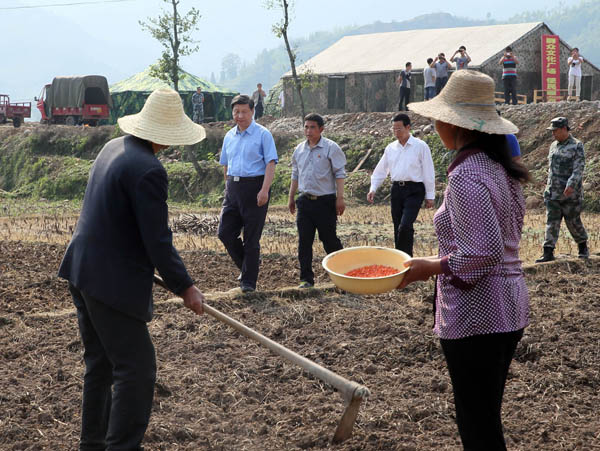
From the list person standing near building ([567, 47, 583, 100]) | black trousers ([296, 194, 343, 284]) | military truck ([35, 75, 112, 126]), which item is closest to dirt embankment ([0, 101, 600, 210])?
military truck ([35, 75, 112, 126])

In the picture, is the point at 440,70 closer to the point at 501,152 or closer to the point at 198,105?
the point at 198,105

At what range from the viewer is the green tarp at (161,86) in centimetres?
3391

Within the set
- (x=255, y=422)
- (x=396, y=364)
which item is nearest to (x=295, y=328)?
(x=396, y=364)

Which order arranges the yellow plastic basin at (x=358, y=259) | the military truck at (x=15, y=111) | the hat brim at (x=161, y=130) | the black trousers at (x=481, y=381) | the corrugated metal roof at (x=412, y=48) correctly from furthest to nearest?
1. the military truck at (x=15, y=111)
2. the corrugated metal roof at (x=412, y=48)
3. the yellow plastic basin at (x=358, y=259)
4. the hat brim at (x=161, y=130)
5. the black trousers at (x=481, y=381)

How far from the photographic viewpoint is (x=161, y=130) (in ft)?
11.5

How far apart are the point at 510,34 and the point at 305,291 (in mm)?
25753

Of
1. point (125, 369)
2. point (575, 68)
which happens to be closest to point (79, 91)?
point (575, 68)

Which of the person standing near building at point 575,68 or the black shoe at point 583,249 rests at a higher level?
the person standing near building at point 575,68

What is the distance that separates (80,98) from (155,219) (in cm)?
3046

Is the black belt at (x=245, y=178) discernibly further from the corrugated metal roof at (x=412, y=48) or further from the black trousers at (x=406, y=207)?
the corrugated metal roof at (x=412, y=48)

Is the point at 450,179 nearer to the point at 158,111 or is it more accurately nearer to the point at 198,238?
the point at 158,111

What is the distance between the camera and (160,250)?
3217mm

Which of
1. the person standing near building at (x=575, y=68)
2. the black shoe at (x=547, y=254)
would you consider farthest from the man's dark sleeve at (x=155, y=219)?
the person standing near building at (x=575, y=68)

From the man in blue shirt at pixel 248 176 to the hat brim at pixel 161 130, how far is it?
3.04 meters
